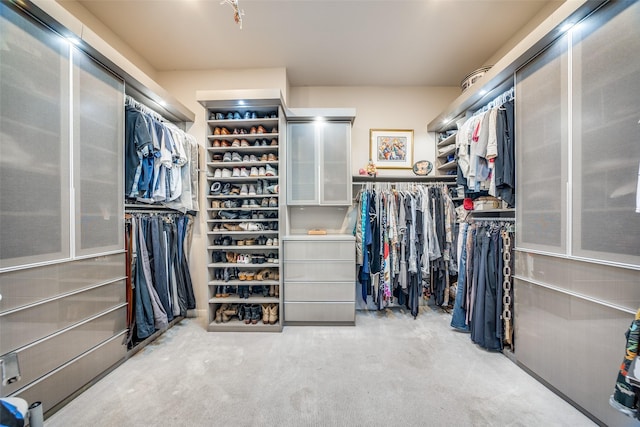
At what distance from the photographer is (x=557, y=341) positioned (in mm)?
1586

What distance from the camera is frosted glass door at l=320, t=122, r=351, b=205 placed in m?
2.84

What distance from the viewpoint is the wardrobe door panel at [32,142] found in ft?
Result: 4.10

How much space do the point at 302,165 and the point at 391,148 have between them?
1.26 meters

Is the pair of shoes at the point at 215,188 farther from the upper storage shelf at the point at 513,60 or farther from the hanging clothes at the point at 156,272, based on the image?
the upper storage shelf at the point at 513,60

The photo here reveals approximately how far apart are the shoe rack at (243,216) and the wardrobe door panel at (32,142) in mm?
1141

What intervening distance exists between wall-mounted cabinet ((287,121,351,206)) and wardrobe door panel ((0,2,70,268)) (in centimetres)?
181

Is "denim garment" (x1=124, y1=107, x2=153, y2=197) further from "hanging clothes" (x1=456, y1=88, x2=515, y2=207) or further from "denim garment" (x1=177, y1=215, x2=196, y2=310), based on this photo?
"hanging clothes" (x1=456, y1=88, x2=515, y2=207)

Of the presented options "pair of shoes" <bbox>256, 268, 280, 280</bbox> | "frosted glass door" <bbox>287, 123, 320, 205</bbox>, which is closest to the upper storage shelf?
"frosted glass door" <bbox>287, 123, 320, 205</bbox>

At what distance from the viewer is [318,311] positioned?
259cm

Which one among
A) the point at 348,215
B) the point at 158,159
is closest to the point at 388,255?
the point at 348,215

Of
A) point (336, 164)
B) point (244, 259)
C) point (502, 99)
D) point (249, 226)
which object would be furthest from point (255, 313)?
point (502, 99)

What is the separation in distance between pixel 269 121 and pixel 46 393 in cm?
254

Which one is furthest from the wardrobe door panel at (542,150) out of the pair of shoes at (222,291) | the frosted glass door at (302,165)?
the pair of shoes at (222,291)

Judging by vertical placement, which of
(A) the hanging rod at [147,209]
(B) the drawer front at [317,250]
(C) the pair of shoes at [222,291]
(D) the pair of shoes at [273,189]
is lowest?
(C) the pair of shoes at [222,291]
